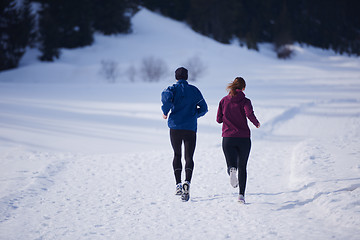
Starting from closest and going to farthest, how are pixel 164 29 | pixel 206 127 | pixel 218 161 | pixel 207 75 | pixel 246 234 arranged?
pixel 246 234 < pixel 218 161 < pixel 206 127 < pixel 207 75 < pixel 164 29

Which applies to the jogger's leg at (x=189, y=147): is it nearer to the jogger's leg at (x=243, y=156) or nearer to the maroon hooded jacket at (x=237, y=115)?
the maroon hooded jacket at (x=237, y=115)

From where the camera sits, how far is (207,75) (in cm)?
2619

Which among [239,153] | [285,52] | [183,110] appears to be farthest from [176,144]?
[285,52]

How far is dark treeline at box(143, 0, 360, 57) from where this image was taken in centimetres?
5009

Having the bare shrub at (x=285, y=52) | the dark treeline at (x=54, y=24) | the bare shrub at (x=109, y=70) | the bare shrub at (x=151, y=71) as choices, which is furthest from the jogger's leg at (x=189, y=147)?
the bare shrub at (x=285, y=52)

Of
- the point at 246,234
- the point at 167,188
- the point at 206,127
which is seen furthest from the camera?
the point at 206,127

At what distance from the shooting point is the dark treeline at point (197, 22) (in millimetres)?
26734

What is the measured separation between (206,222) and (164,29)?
141 feet

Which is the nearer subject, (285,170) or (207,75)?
(285,170)

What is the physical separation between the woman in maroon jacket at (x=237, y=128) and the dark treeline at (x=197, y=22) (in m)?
26.6

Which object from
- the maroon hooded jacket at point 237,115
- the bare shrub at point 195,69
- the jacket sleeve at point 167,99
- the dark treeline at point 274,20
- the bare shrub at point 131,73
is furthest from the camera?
the dark treeline at point 274,20

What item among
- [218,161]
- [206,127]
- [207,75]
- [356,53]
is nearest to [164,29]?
[207,75]

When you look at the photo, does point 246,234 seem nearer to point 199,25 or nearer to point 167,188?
→ point 167,188

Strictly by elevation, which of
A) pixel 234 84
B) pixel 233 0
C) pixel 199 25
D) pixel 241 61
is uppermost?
pixel 233 0
